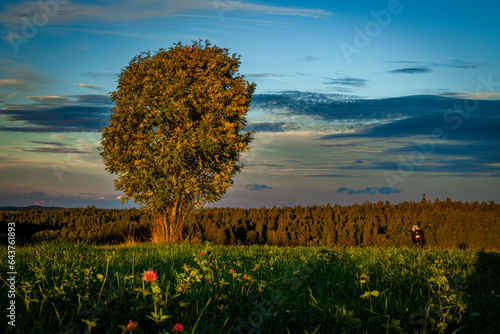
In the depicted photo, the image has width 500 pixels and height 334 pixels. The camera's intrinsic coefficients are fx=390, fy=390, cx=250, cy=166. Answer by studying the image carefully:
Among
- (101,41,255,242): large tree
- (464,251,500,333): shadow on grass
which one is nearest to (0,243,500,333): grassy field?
(464,251,500,333): shadow on grass

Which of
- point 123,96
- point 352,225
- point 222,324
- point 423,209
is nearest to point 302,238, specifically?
point 352,225

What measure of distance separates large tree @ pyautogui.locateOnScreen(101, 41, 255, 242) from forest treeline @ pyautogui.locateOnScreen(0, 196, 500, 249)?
2099 millimetres

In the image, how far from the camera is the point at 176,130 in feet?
52.1

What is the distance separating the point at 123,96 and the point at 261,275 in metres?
13.4

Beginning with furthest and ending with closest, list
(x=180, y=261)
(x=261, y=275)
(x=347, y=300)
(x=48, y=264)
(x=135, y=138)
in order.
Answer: (x=135, y=138) < (x=180, y=261) < (x=48, y=264) < (x=261, y=275) < (x=347, y=300)

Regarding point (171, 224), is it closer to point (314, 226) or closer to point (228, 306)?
point (314, 226)

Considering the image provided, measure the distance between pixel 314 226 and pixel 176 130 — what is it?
357 inches

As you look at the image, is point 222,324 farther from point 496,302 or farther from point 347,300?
point 496,302

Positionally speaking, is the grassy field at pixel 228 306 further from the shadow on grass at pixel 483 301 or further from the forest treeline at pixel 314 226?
the forest treeline at pixel 314 226

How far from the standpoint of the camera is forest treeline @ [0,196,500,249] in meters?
17.7

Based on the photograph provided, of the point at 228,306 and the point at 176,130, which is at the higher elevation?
the point at 176,130

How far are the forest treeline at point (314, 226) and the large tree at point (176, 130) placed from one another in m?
2.10

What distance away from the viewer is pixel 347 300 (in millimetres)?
4988

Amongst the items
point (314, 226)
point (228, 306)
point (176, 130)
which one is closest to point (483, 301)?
point (228, 306)
